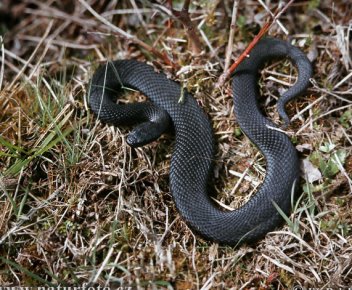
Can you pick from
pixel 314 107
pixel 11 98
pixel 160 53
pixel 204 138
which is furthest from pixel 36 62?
pixel 314 107

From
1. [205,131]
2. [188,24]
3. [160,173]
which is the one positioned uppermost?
[188,24]

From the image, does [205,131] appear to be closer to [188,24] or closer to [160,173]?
[160,173]

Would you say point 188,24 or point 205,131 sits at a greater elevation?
point 188,24

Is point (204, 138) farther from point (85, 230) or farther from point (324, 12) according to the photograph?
point (324, 12)

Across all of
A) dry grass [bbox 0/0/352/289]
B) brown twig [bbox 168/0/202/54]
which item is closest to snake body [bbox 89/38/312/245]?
dry grass [bbox 0/0/352/289]

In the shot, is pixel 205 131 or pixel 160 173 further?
pixel 205 131

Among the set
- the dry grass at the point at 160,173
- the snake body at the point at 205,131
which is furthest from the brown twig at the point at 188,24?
the snake body at the point at 205,131

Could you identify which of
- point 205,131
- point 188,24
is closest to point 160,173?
point 205,131

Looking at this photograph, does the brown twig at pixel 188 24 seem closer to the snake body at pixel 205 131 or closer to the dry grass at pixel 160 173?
the dry grass at pixel 160 173
